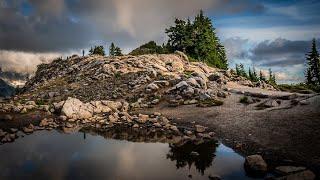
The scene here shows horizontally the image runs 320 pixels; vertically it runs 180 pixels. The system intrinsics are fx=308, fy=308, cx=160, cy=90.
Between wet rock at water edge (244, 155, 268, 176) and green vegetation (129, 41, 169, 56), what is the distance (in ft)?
245

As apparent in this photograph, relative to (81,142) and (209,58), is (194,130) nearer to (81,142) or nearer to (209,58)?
(81,142)

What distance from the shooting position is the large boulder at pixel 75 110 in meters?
40.8

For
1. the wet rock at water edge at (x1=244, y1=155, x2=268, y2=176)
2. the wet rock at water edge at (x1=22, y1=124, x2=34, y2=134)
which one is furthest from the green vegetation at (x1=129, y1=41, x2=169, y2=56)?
the wet rock at water edge at (x1=244, y1=155, x2=268, y2=176)

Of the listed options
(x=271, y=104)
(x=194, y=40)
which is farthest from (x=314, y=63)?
(x=271, y=104)

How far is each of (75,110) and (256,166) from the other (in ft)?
92.0

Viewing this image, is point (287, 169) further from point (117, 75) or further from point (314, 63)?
point (314, 63)

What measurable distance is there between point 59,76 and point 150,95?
118 ft

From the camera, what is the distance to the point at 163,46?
104812 mm

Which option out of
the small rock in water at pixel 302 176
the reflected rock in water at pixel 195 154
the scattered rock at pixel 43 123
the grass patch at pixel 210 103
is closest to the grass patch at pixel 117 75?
the grass patch at pixel 210 103

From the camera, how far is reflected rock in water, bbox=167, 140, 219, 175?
2175cm

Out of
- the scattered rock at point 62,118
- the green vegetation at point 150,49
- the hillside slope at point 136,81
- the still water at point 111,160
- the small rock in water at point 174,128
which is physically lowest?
the still water at point 111,160

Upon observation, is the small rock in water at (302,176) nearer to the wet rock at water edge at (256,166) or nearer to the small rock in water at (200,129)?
the wet rock at water edge at (256,166)

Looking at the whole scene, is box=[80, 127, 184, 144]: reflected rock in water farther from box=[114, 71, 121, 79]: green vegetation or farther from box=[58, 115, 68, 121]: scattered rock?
box=[114, 71, 121, 79]: green vegetation

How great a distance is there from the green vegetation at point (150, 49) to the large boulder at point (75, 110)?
5138 centimetres
